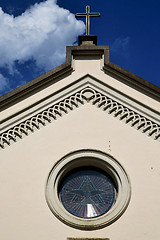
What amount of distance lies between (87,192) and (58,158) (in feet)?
3.55

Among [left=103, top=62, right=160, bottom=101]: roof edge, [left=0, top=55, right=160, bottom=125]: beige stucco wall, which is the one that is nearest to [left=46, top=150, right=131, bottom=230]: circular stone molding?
[left=0, top=55, right=160, bottom=125]: beige stucco wall

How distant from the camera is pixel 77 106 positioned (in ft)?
38.3

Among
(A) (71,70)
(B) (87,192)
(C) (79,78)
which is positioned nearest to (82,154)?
(B) (87,192)

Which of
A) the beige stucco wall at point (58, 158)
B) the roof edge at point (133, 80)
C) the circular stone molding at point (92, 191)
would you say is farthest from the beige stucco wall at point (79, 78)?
the circular stone molding at point (92, 191)

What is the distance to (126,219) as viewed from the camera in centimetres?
978

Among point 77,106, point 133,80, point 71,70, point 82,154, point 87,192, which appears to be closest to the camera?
point 87,192

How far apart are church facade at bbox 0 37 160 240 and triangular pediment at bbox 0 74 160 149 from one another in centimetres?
3

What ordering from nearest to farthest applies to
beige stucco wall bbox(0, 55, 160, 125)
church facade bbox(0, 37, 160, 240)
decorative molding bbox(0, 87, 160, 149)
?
1. church facade bbox(0, 37, 160, 240)
2. decorative molding bbox(0, 87, 160, 149)
3. beige stucco wall bbox(0, 55, 160, 125)

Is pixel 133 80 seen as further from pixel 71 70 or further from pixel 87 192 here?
pixel 87 192

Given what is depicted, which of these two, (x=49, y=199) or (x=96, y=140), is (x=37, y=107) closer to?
(x=96, y=140)

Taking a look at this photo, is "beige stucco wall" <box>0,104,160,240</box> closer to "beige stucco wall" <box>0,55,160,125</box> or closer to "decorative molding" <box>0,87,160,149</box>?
"decorative molding" <box>0,87,160,149</box>

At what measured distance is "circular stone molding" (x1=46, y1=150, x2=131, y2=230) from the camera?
9.82 m

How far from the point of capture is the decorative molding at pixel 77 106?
1114 cm

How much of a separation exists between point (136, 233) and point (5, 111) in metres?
4.63
